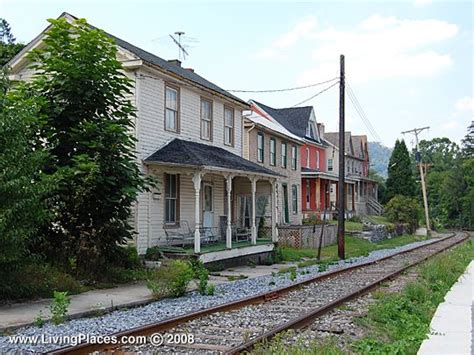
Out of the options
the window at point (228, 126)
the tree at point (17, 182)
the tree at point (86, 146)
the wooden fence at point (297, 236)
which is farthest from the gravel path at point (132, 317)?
the wooden fence at point (297, 236)

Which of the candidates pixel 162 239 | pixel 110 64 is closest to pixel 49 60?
pixel 110 64

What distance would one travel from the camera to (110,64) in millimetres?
13766

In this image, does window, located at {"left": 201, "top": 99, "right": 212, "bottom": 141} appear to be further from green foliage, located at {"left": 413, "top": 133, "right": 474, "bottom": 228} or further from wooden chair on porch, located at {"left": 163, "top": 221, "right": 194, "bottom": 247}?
green foliage, located at {"left": 413, "top": 133, "right": 474, "bottom": 228}

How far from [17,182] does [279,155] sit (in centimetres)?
2273

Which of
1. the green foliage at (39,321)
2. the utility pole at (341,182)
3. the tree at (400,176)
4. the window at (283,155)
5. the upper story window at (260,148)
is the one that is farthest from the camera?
the tree at (400,176)

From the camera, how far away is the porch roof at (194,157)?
17.0m

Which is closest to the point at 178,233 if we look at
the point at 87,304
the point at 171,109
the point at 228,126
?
the point at 171,109

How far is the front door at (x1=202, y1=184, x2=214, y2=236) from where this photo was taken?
21156mm

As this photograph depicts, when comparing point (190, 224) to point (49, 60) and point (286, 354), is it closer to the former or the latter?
point (49, 60)

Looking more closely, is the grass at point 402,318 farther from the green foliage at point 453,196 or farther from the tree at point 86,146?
the green foliage at point 453,196

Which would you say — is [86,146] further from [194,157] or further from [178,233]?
[178,233]

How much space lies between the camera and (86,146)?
13344 millimetres

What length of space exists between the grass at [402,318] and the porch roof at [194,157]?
692cm

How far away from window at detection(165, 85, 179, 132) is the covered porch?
0.58 m
